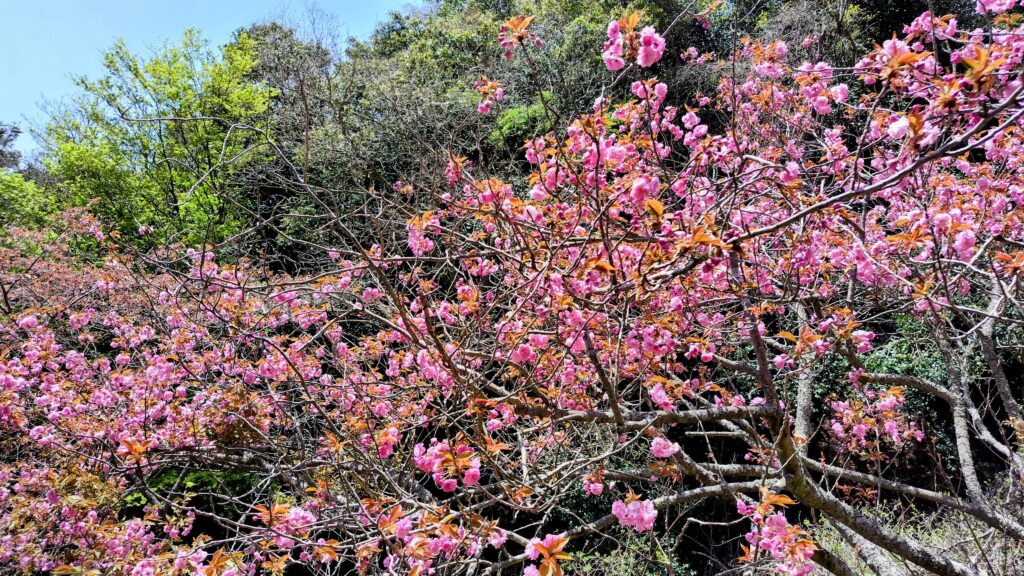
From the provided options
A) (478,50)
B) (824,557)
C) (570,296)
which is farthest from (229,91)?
(824,557)

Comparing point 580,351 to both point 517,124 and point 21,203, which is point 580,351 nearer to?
point 517,124

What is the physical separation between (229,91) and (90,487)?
34.7 feet

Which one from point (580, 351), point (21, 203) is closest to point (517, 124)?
point (580, 351)

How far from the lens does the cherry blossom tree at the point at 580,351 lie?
184 centimetres

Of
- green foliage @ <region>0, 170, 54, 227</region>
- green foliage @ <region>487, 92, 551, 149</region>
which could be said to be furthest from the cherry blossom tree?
green foliage @ <region>0, 170, 54, 227</region>

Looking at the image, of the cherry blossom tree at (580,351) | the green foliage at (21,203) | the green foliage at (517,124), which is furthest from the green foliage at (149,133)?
the cherry blossom tree at (580,351)

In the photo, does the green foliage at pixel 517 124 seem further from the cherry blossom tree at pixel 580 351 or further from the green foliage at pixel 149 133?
the green foliage at pixel 149 133

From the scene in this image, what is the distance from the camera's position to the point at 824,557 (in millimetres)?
2758

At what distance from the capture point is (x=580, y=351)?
8.86 ft

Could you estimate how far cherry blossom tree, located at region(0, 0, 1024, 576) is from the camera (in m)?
1.84

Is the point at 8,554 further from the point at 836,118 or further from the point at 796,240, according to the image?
the point at 836,118

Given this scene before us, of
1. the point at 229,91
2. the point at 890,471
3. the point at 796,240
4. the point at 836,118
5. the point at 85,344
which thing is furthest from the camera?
the point at 229,91

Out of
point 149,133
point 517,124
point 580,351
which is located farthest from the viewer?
point 149,133

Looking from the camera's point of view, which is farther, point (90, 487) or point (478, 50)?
point (478, 50)
